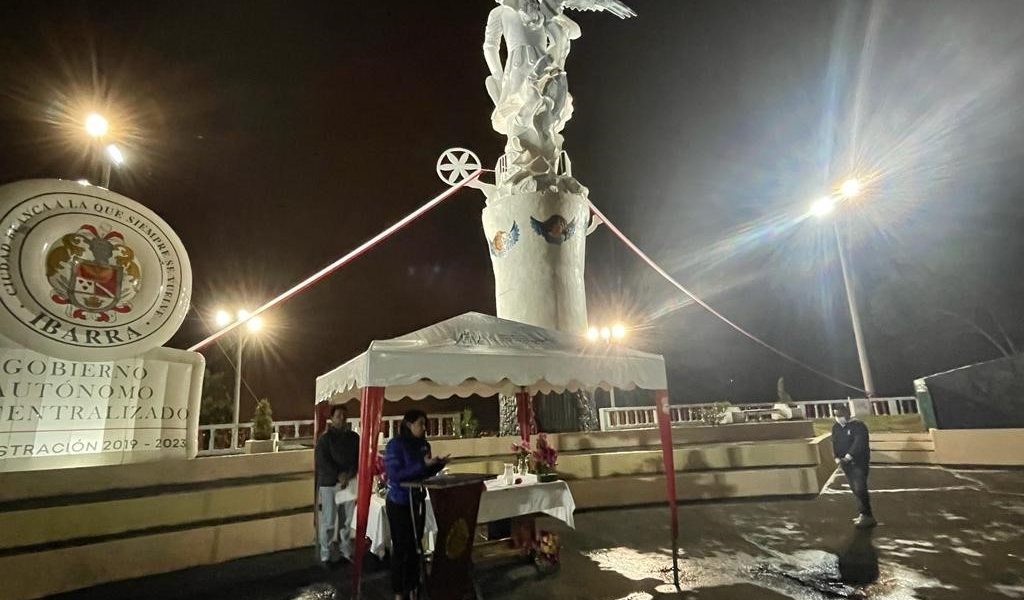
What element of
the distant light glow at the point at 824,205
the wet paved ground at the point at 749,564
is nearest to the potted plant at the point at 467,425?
the wet paved ground at the point at 749,564

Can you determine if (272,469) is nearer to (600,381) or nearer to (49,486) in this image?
(49,486)

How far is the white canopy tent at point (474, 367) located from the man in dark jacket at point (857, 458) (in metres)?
3.35

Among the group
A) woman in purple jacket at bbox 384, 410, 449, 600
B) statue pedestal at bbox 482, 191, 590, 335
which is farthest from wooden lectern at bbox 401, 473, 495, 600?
statue pedestal at bbox 482, 191, 590, 335

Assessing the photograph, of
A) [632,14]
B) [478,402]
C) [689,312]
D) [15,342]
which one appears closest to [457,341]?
[15,342]

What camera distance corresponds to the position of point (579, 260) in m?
13.0

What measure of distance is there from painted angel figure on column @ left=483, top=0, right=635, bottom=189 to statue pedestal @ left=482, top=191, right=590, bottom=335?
2.30ft

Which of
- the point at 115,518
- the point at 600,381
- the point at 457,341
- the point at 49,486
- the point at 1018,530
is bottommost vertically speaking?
the point at 1018,530

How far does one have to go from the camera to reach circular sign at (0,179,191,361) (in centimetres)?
561

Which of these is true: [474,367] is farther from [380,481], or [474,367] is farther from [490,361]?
[380,481]

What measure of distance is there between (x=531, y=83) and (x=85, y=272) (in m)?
10.6

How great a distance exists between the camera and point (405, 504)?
4613 millimetres

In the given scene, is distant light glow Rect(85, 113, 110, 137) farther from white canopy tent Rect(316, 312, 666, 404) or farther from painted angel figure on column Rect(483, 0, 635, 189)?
painted angel figure on column Rect(483, 0, 635, 189)

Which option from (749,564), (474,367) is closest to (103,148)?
(474,367)

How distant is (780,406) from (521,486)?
1109 cm
